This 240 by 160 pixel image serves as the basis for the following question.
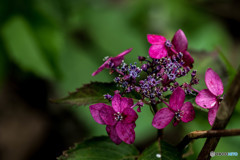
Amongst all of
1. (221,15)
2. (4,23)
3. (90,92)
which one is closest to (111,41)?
(4,23)

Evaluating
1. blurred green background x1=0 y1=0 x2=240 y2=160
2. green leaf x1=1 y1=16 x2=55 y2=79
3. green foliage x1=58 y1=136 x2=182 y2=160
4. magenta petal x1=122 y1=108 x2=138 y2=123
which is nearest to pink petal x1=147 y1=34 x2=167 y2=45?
magenta petal x1=122 y1=108 x2=138 y2=123

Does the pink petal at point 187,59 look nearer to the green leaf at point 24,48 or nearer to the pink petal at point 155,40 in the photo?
the pink petal at point 155,40

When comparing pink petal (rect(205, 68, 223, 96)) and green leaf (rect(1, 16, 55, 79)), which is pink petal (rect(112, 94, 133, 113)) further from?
green leaf (rect(1, 16, 55, 79))

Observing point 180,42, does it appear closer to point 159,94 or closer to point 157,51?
point 157,51

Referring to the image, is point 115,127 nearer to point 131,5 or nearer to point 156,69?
point 156,69

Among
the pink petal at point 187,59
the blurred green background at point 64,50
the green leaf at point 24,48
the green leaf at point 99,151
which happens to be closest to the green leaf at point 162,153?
the green leaf at point 99,151

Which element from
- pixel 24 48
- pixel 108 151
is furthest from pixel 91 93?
pixel 24 48
